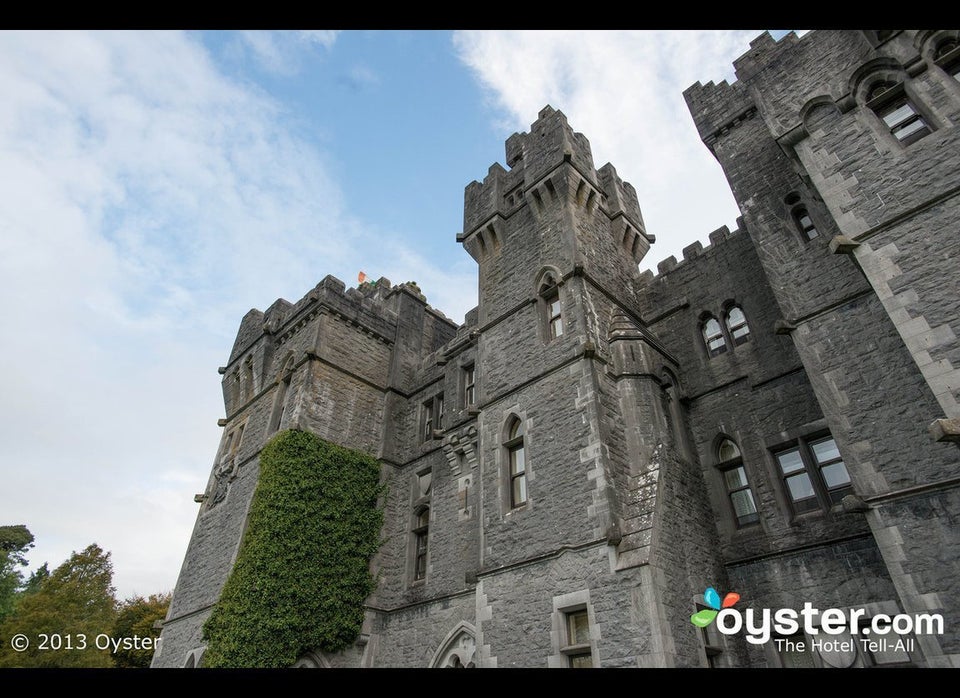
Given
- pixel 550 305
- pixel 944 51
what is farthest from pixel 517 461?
pixel 944 51

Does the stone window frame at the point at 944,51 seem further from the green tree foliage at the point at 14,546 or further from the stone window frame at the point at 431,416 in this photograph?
the green tree foliage at the point at 14,546

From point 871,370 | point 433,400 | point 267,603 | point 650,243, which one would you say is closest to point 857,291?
point 871,370

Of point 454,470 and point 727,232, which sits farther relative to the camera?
point 454,470

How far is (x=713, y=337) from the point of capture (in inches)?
508

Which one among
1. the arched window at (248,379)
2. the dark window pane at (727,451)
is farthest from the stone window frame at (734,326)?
the arched window at (248,379)

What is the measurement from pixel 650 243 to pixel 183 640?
1680cm

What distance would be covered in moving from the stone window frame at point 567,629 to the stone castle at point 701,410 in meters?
0.03

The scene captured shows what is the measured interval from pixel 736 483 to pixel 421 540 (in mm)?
8457

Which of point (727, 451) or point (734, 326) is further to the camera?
point (734, 326)

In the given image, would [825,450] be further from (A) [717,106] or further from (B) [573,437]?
(A) [717,106]

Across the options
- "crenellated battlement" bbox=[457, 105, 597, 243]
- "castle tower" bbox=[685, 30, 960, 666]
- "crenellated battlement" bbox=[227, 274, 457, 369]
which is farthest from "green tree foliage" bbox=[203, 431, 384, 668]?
"castle tower" bbox=[685, 30, 960, 666]

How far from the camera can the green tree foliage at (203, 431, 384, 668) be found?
12414 millimetres

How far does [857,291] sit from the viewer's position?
9344 mm

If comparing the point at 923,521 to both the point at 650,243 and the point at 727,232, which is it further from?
the point at 650,243
